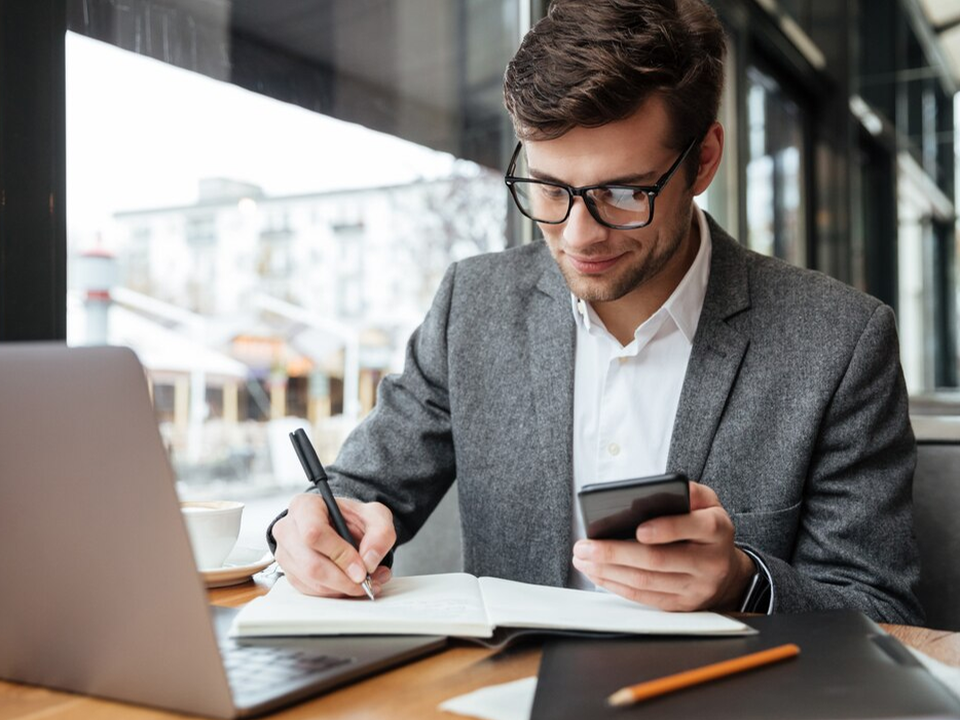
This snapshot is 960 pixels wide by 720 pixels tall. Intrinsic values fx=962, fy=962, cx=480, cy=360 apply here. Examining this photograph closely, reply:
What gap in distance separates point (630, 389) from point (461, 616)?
2.05ft

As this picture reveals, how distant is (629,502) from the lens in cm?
79

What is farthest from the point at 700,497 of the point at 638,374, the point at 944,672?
the point at 638,374

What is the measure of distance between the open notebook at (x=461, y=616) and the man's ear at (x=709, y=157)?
0.69 metres

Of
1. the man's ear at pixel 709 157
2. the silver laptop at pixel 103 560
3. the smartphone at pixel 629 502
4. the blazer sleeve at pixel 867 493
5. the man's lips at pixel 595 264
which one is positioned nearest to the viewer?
the silver laptop at pixel 103 560

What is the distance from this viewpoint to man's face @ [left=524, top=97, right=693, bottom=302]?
121 cm

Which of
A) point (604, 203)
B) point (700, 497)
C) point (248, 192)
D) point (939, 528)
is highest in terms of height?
point (248, 192)

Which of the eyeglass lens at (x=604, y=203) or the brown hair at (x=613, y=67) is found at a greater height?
the brown hair at (x=613, y=67)

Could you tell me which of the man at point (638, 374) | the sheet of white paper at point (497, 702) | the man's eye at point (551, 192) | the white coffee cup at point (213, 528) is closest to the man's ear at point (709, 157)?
the man at point (638, 374)

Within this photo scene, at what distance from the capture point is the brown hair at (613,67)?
46.9 inches

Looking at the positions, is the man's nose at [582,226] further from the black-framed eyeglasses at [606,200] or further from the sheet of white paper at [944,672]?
the sheet of white paper at [944,672]

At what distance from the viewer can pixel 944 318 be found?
6.89 meters

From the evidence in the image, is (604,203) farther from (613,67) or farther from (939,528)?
(939,528)

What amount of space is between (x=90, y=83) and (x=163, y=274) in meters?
0.34

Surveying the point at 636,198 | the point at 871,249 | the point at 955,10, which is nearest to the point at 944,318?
the point at 871,249
